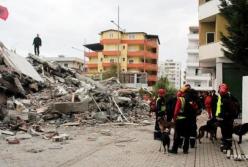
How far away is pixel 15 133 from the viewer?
17.0 meters

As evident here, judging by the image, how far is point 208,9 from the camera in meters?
29.1

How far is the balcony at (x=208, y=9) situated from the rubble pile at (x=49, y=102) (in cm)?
696

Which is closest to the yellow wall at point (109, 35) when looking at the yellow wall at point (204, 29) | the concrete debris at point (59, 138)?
the yellow wall at point (204, 29)

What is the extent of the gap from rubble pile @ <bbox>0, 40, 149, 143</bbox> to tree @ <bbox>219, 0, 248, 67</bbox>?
629 centimetres

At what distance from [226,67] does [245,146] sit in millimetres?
15416

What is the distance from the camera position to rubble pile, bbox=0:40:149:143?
21125mm

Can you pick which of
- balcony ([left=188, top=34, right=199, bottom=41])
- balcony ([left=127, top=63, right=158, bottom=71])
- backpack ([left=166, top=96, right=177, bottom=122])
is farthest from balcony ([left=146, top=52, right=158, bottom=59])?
backpack ([left=166, top=96, right=177, bottom=122])

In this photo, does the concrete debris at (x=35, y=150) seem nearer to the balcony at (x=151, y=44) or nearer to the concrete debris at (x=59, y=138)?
the concrete debris at (x=59, y=138)

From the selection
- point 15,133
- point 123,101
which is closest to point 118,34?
point 123,101

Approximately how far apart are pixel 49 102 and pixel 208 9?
11.8m

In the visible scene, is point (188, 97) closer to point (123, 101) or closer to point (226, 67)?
point (123, 101)

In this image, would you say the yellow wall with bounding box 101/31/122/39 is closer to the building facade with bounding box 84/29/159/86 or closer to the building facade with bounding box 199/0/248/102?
the building facade with bounding box 84/29/159/86

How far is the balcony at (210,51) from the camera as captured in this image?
28208 mm

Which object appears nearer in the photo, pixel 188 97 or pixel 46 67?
pixel 188 97
